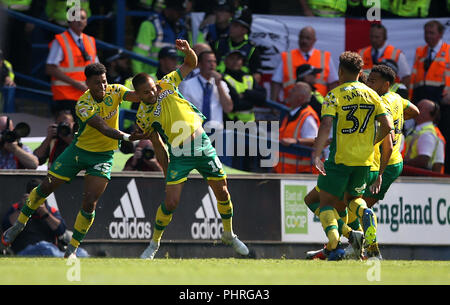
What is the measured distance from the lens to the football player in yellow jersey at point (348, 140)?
34.5 feet

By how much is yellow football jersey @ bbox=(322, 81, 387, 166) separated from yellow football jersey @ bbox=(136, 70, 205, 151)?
1770 millimetres

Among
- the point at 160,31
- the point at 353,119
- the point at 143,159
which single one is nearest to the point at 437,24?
the point at 160,31

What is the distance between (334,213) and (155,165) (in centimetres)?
413

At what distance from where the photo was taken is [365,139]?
10734 millimetres

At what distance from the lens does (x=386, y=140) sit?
1145 cm

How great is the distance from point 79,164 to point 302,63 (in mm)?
5631

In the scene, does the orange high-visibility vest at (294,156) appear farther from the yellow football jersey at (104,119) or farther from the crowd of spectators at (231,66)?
the yellow football jersey at (104,119)

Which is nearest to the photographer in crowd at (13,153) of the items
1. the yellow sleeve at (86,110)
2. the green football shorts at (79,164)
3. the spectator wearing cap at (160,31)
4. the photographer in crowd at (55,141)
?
the photographer in crowd at (55,141)

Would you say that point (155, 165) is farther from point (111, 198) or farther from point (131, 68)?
point (131, 68)

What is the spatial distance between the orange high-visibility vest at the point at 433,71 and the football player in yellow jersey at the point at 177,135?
21.2 feet

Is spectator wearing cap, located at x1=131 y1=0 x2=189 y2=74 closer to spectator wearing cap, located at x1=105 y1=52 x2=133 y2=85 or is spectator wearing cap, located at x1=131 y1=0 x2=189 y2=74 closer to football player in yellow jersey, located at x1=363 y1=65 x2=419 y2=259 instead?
spectator wearing cap, located at x1=105 y1=52 x2=133 y2=85

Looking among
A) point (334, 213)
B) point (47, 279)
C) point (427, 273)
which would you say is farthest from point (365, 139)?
point (47, 279)

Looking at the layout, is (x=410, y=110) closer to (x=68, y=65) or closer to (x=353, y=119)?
(x=353, y=119)

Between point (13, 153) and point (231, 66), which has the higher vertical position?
point (231, 66)
